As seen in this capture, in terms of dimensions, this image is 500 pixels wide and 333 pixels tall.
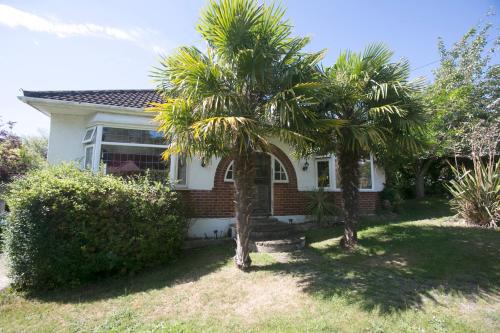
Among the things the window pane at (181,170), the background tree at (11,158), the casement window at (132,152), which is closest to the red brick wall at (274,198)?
the window pane at (181,170)

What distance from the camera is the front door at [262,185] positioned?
10758 millimetres

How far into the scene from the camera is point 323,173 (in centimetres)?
1211

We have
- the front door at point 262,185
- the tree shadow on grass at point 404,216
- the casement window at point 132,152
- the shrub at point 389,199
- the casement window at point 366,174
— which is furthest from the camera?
the shrub at point 389,199

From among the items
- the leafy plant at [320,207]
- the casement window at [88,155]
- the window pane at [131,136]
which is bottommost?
the leafy plant at [320,207]

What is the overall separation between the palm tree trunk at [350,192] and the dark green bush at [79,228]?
181 inches

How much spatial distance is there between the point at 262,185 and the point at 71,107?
22.5ft

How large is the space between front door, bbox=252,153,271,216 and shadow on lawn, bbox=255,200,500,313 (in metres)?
3.11

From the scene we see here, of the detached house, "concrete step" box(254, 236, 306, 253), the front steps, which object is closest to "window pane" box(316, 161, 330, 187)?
the detached house

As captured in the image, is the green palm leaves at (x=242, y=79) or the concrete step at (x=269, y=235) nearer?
the green palm leaves at (x=242, y=79)

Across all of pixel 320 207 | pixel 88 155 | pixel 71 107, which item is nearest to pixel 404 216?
pixel 320 207

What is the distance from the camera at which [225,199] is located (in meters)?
10.0

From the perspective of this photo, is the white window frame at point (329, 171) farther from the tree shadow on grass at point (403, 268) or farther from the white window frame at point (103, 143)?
the white window frame at point (103, 143)

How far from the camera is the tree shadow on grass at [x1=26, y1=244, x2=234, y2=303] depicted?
572 centimetres

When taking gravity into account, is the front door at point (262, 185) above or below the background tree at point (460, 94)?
below
